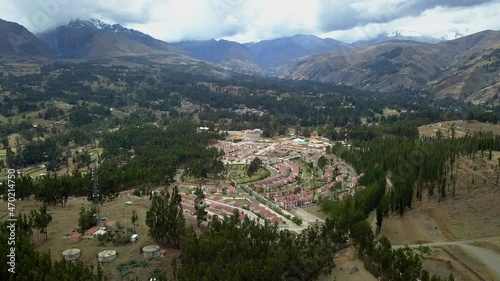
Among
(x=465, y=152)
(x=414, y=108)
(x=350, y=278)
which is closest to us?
(x=350, y=278)

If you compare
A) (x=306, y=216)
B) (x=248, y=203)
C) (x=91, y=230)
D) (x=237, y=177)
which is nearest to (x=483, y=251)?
(x=306, y=216)

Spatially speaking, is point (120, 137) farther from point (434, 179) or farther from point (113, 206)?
point (434, 179)

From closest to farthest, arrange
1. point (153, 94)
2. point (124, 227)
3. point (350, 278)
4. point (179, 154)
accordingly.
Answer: point (350, 278)
point (124, 227)
point (179, 154)
point (153, 94)

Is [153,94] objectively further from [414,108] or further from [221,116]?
[414,108]

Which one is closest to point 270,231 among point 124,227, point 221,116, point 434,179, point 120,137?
point 124,227

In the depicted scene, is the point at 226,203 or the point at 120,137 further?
the point at 120,137

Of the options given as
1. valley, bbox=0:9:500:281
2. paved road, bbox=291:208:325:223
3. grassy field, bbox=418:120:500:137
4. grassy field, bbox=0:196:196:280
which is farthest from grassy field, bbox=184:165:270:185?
grassy field, bbox=418:120:500:137

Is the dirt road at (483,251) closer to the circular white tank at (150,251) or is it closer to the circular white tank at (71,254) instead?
the circular white tank at (150,251)

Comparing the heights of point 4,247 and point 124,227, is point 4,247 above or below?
above
